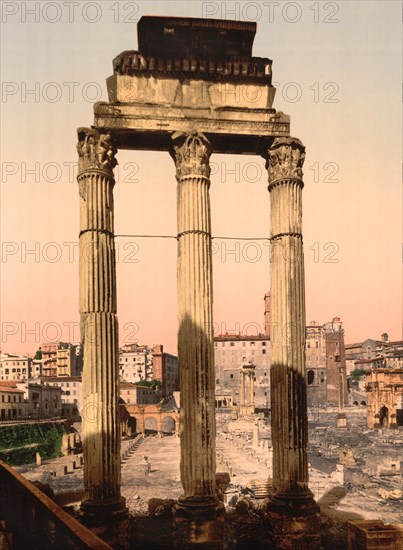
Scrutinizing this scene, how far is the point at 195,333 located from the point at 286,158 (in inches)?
180

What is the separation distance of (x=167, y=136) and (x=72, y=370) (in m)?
114

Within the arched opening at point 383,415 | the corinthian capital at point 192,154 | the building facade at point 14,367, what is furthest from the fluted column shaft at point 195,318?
the building facade at point 14,367

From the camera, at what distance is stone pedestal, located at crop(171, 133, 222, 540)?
37.5ft

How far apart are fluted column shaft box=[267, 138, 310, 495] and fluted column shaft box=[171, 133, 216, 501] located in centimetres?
157

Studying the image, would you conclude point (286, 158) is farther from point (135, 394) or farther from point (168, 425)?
point (135, 394)

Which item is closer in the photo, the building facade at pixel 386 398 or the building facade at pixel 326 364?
the building facade at pixel 386 398

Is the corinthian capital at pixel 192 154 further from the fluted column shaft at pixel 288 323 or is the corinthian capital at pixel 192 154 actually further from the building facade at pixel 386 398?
the building facade at pixel 386 398

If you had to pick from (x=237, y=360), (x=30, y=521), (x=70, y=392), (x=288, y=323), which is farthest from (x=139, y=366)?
(x=30, y=521)

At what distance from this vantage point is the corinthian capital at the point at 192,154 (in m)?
12.4

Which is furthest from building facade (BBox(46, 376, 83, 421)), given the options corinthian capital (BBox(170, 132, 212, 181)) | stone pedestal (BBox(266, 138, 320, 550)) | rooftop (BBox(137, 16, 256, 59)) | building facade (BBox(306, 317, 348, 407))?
rooftop (BBox(137, 16, 256, 59))

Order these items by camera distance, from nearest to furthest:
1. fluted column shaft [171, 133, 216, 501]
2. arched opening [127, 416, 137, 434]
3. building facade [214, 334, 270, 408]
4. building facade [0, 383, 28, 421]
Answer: fluted column shaft [171, 133, 216, 501]
building facade [0, 383, 28, 421]
arched opening [127, 416, 137, 434]
building facade [214, 334, 270, 408]

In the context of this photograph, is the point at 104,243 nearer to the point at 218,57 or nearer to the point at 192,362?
the point at 192,362

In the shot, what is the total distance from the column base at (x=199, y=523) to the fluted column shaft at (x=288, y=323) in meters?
1.67

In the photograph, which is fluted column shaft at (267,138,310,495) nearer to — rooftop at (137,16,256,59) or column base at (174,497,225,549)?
column base at (174,497,225,549)
